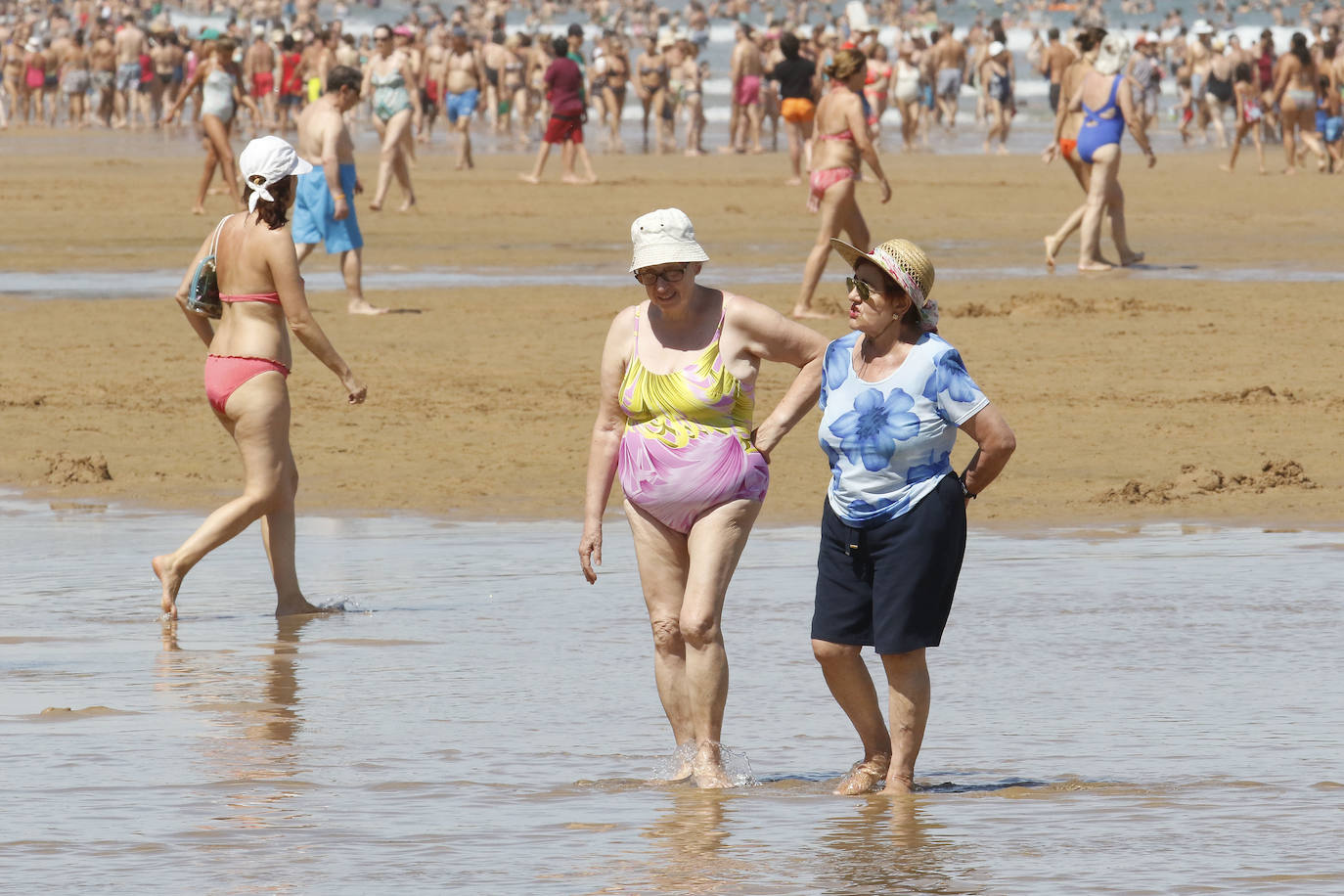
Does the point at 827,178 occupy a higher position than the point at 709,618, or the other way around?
the point at 827,178

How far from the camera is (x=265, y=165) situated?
8594 mm

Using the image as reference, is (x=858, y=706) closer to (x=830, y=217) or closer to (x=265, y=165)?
(x=265, y=165)

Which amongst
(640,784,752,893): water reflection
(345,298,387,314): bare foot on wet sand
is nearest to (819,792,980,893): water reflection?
(640,784,752,893): water reflection

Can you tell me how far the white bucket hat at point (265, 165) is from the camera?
8594mm

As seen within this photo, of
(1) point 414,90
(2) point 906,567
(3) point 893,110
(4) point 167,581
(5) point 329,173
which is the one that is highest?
(2) point 906,567

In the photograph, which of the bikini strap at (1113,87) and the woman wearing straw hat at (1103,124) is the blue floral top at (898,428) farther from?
the bikini strap at (1113,87)

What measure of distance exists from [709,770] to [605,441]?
916mm

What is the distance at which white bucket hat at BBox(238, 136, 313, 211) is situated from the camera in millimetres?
8594

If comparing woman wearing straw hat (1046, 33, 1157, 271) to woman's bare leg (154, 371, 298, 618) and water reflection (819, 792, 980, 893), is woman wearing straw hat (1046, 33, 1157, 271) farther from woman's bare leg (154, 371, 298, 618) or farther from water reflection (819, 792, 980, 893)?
water reflection (819, 792, 980, 893)

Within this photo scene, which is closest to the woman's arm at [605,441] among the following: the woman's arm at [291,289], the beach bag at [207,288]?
the woman's arm at [291,289]

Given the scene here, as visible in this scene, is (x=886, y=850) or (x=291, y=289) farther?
(x=291, y=289)

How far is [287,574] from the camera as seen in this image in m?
8.95

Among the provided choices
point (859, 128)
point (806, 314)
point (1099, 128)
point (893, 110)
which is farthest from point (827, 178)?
point (893, 110)

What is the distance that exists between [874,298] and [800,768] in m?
1.37
